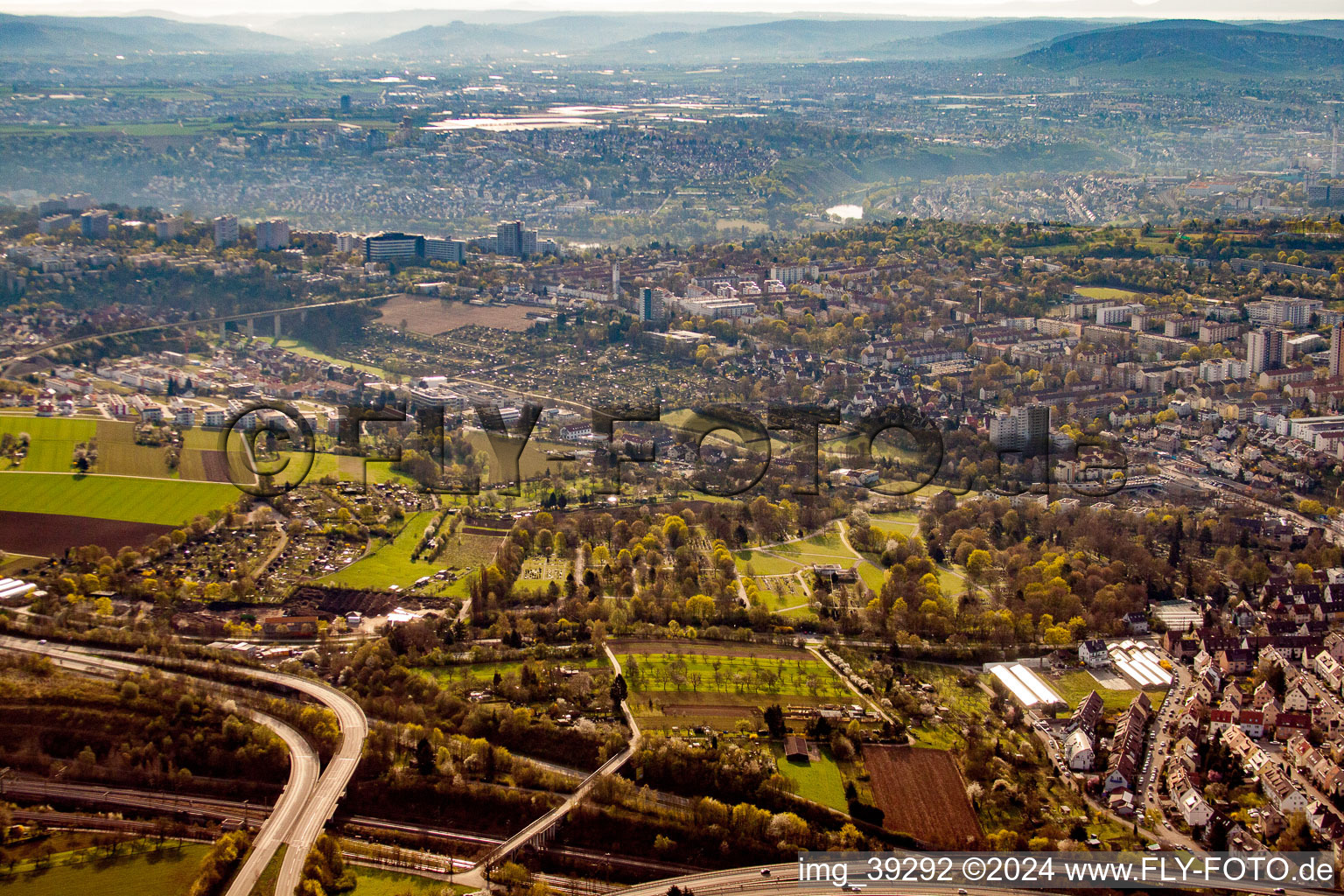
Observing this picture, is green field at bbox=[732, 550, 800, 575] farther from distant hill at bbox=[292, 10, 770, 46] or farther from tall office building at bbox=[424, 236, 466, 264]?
distant hill at bbox=[292, 10, 770, 46]

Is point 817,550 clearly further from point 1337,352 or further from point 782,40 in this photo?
point 782,40

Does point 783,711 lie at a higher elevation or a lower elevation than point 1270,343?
lower

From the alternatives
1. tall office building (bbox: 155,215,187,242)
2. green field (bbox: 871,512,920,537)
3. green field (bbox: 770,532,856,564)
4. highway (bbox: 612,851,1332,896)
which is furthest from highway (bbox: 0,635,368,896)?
tall office building (bbox: 155,215,187,242)

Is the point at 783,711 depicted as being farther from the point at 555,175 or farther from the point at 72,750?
the point at 555,175

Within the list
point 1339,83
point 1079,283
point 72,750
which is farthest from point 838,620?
point 1339,83

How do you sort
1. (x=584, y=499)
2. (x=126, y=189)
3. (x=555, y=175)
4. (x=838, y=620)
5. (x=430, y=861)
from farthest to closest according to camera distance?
(x=555, y=175)
(x=126, y=189)
(x=584, y=499)
(x=838, y=620)
(x=430, y=861)

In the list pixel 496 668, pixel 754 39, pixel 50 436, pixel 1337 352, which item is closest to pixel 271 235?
pixel 50 436
